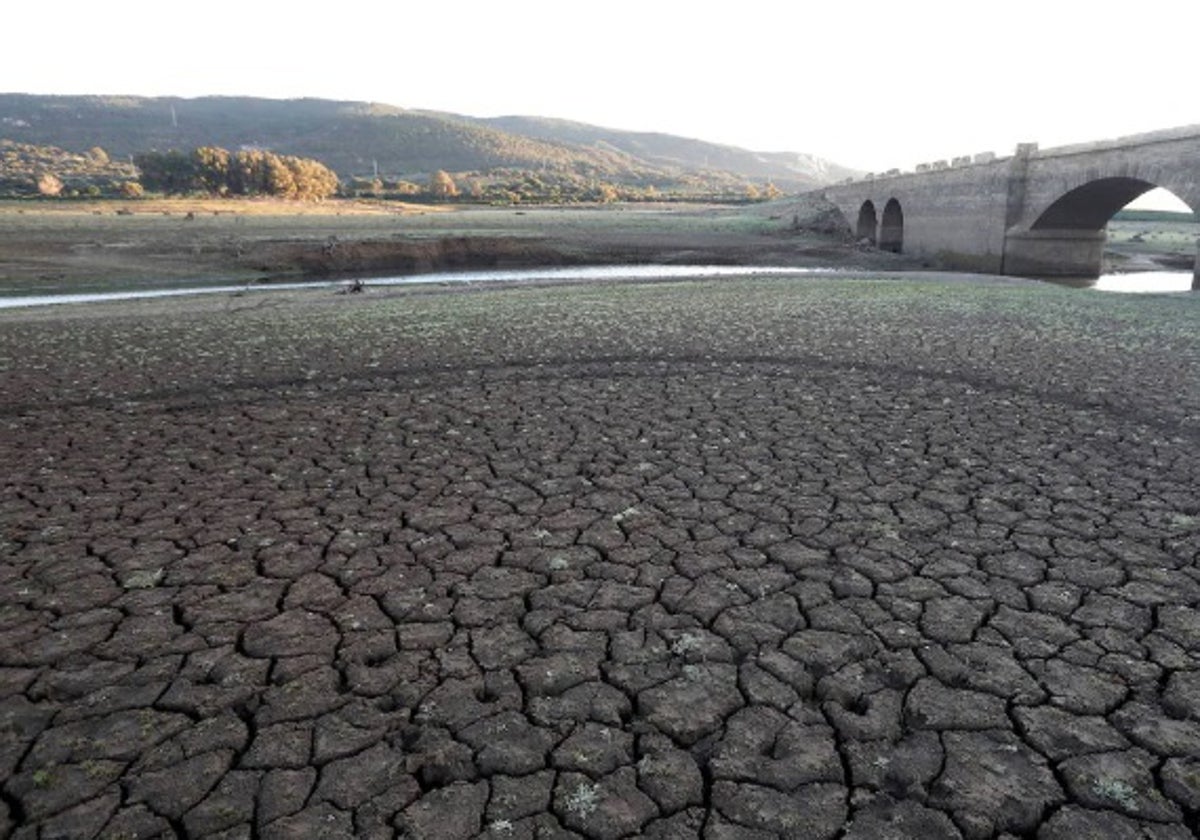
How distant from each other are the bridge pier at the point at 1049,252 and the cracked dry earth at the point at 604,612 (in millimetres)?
27640

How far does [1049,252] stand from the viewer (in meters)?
33.1

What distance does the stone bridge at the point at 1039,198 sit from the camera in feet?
78.9

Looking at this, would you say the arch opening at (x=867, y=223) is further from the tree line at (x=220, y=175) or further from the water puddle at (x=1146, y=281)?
the tree line at (x=220, y=175)

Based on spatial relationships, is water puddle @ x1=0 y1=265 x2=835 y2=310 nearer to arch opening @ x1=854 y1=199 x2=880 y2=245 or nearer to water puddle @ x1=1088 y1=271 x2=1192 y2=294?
water puddle @ x1=1088 y1=271 x2=1192 y2=294

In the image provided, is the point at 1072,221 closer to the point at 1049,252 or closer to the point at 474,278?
the point at 1049,252

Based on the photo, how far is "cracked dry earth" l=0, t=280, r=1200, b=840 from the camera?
9.73ft

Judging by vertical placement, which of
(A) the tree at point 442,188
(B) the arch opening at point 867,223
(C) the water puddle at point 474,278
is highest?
(A) the tree at point 442,188

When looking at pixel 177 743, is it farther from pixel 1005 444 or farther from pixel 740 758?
pixel 1005 444

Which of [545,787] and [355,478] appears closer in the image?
[545,787]

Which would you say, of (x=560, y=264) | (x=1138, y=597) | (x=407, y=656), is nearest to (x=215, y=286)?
(x=560, y=264)

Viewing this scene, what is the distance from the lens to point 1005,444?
24.0 ft

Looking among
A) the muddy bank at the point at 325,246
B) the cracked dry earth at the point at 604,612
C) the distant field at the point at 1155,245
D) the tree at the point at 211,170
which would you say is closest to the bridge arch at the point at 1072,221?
the distant field at the point at 1155,245

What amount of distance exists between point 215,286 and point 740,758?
31864mm

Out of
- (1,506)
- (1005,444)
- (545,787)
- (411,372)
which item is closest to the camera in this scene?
(545,787)
